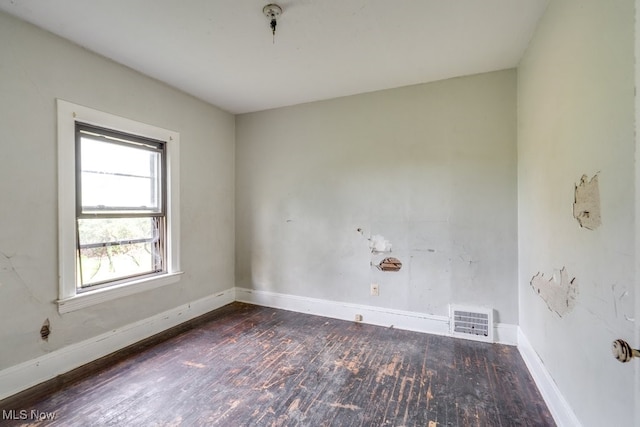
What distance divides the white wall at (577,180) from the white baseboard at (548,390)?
57 millimetres

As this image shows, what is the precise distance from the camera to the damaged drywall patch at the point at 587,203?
4.17 feet

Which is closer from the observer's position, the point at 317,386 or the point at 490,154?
the point at 317,386

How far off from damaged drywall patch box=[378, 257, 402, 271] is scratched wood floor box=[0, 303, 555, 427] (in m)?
0.68

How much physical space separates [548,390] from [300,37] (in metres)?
2.98

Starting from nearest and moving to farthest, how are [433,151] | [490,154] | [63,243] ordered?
[63,243] → [490,154] → [433,151]

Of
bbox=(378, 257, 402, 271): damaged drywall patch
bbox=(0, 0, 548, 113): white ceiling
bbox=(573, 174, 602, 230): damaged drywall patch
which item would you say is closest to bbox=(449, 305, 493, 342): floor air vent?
bbox=(378, 257, 402, 271): damaged drywall patch

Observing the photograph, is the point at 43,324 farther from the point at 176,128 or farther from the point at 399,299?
the point at 399,299

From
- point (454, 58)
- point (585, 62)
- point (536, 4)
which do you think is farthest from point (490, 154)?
point (585, 62)

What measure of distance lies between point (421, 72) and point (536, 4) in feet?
3.29

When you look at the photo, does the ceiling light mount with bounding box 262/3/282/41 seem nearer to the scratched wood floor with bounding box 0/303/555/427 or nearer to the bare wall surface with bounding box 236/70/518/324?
the bare wall surface with bounding box 236/70/518/324

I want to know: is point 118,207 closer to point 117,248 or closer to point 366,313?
point 117,248

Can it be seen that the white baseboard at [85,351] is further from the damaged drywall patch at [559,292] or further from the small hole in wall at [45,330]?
the damaged drywall patch at [559,292]

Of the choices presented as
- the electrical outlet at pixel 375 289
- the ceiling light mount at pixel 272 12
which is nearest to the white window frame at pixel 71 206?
the ceiling light mount at pixel 272 12

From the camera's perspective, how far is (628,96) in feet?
3.39
